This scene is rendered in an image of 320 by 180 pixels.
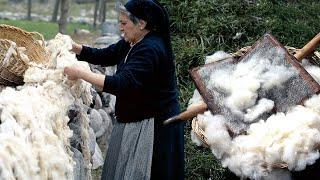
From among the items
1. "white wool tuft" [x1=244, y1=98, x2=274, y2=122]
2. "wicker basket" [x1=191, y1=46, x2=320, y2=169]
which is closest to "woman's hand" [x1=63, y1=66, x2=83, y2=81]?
"wicker basket" [x1=191, y1=46, x2=320, y2=169]

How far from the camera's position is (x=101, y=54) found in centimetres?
379

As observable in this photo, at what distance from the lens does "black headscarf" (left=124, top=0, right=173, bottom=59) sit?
131 inches

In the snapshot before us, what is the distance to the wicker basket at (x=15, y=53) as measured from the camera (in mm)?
3410

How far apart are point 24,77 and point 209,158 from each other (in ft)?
8.61

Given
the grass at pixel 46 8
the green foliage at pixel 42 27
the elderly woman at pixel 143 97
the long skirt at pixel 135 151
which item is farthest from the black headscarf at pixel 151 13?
the grass at pixel 46 8

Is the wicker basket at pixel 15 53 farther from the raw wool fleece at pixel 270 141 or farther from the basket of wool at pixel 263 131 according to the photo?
the raw wool fleece at pixel 270 141

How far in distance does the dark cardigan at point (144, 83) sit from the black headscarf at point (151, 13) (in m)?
0.06

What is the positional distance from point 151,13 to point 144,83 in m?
0.42

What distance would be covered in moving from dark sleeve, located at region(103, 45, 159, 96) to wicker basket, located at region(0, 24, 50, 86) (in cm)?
64

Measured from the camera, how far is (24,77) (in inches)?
133

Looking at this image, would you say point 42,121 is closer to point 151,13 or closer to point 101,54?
point 151,13

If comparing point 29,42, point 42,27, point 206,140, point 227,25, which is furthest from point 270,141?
point 42,27

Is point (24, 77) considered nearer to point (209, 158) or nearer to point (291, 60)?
point (291, 60)

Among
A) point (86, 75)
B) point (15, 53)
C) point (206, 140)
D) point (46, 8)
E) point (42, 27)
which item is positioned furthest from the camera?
point (46, 8)
